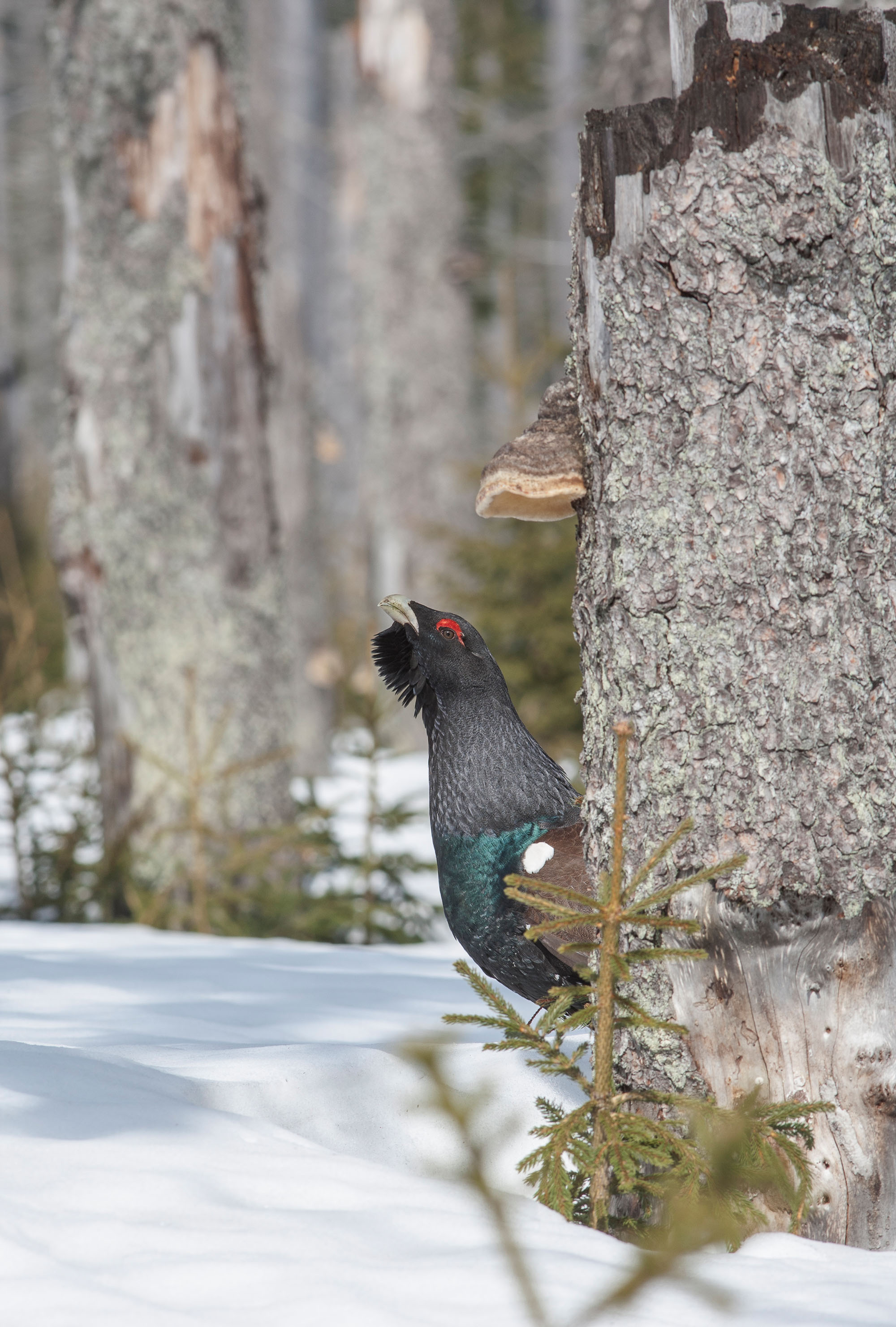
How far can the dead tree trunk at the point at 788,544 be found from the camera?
2072 millimetres

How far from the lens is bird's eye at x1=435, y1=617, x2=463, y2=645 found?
10.0 feet

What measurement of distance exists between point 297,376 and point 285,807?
262 inches

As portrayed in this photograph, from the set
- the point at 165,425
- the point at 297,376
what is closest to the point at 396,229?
the point at 297,376

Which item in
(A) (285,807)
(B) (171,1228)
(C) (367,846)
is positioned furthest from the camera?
(A) (285,807)

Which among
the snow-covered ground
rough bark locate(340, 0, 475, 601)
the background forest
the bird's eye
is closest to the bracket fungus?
the bird's eye

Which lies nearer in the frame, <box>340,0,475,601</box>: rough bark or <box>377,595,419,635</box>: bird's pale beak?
<box>377,595,419,635</box>: bird's pale beak

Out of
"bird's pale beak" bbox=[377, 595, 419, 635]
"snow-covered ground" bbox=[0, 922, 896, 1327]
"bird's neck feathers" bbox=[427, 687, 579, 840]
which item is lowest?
"snow-covered ground" bbox=[0, 922, 896, 1327]

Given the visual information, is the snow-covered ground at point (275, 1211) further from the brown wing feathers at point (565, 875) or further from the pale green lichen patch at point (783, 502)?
the pale green lichen patch at point (783, 502)

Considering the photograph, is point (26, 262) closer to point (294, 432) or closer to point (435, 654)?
point (294, 432)

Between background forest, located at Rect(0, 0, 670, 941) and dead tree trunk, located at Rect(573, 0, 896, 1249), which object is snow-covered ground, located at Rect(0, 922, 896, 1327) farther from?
background forest, located at Rect(0, 0, 670, 941)

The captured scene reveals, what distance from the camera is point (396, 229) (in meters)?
11.1

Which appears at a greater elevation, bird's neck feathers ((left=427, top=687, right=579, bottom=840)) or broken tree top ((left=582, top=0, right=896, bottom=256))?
broken tree top ((left=582, top=0, right=896, bottom=256))

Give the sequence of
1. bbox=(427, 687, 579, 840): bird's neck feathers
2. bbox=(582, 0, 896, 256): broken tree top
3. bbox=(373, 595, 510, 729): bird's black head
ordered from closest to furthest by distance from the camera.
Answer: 1. bbox=(582, 0, 896, 256): broken tree top
2. bbox=(427, 687, 579, 840): bird's neck feathers
3. bbox=(373, 595, 510, 729): bird's black head

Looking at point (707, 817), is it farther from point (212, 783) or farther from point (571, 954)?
point (212, 783)
